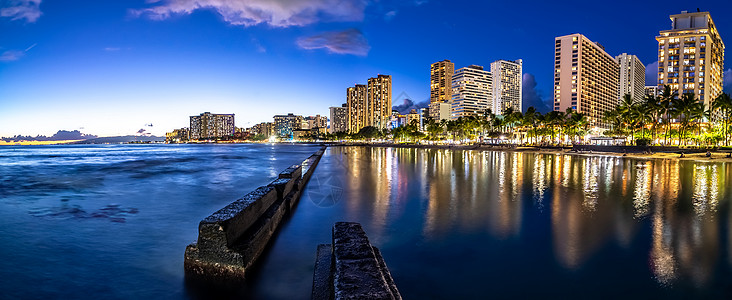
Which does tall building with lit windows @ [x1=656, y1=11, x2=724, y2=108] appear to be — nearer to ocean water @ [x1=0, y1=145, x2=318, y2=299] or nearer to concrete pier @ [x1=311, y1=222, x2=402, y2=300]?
ocean water @ [x1=0, y1=145, x2=318, y2=299]

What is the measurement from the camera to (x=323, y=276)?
16.3ft

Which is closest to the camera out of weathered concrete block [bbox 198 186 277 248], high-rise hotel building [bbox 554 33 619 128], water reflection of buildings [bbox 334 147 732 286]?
weathered concrete block [bbox 198 186 277 248]

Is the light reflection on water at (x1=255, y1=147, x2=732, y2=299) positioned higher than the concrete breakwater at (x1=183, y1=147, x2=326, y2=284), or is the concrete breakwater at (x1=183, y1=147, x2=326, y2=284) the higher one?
the concrete breakwater at (x1=183, y1=147, x2=326, y2=284)

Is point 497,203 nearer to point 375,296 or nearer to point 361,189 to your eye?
point 361,189

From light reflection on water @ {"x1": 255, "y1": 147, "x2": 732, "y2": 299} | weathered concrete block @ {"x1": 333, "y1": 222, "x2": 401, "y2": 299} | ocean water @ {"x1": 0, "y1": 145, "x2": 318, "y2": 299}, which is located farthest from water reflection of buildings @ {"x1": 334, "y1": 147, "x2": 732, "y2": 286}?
ocean water @ {"x1": 0, "y1": 145, "x2": 318, "y2": 299}

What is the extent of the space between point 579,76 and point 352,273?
622ft

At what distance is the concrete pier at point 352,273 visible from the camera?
310 cm

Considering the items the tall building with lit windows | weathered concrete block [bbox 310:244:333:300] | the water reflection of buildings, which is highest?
the tall building with lit windows

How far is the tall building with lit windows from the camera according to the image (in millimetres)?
125625

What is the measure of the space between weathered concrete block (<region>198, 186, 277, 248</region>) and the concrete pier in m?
1.43

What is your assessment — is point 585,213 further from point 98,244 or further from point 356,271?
point 98,244

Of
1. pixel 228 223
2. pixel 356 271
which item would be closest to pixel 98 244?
pixel 228 223

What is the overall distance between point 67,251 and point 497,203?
37.0ft

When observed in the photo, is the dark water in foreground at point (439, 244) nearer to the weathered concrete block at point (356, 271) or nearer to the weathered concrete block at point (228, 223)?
the weathered concrete block at point (228, 223)
